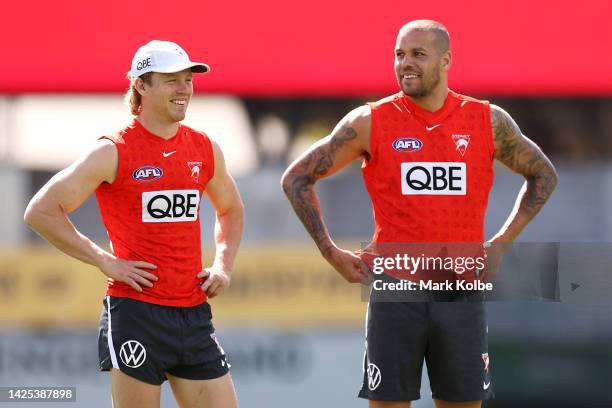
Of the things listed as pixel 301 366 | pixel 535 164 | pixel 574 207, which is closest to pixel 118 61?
pixel 301 366

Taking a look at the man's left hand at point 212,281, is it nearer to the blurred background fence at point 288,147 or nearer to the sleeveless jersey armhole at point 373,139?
the sleeveless jersey armhole at point 373,139

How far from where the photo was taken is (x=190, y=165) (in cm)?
442

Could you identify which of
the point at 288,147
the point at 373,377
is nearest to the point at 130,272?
the point at 373,377

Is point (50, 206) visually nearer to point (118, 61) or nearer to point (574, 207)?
point (118, 61)

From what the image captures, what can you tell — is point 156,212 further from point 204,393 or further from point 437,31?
point 437,31

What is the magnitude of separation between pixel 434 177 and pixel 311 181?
1.64 ft

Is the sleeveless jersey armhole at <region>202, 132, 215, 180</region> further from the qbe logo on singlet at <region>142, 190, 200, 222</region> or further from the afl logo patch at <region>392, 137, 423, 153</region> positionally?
the afl logo patch at <region>392, 137, 423, 153</region>

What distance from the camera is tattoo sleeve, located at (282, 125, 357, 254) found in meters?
4.61

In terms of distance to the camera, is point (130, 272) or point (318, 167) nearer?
point (130, 272)

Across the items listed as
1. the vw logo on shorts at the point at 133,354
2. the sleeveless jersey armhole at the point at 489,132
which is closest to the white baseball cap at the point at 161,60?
the vw logo on shorts at the point at 133,354

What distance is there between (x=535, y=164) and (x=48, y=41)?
412 centimetres

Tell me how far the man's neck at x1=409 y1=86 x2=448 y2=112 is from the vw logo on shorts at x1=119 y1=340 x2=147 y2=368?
142 cm

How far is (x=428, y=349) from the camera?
4496 millimetres

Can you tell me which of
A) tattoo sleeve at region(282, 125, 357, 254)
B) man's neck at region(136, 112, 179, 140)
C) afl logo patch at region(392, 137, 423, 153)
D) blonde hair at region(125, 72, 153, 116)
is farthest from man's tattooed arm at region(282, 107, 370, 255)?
blonde hair at region(125, 72, 153, 116)
